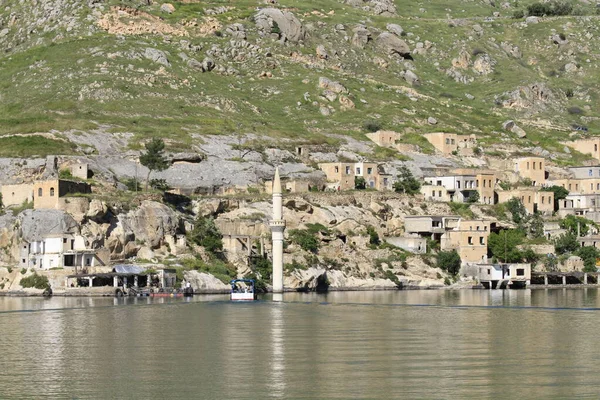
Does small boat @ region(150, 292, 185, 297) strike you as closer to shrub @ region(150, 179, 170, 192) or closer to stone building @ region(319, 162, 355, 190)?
shrub @ region(150, 179, 170, 192)

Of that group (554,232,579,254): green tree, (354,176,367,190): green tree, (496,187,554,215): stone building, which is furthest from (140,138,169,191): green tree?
(554,232,579,254): green tree

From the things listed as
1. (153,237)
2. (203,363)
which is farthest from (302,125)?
(203,363)

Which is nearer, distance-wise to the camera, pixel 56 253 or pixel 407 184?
pixel 56 253

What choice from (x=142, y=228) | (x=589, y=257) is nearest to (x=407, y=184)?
(x=589, y=257)

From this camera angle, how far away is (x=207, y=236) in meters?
136

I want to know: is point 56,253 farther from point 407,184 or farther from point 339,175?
point 407,184

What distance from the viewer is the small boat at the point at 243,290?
114 meters

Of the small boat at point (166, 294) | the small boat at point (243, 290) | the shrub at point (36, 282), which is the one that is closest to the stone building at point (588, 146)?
the small boat at point (243, 290)

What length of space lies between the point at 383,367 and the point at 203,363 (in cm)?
938

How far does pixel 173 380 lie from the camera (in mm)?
60750

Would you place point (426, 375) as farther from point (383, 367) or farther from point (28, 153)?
point (28, 153)

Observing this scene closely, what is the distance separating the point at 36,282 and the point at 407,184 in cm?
5448

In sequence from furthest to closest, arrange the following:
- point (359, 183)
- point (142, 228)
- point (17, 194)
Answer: point (359, 183) → point (17, 194) → point (142, 228)

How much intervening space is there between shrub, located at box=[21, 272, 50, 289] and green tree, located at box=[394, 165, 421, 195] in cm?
5247
